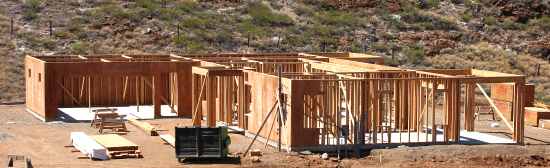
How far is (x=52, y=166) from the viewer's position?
23.4 metres

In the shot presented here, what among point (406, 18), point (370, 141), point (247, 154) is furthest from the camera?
point (406, 18)

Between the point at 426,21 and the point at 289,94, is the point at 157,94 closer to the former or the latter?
the point at 289,94

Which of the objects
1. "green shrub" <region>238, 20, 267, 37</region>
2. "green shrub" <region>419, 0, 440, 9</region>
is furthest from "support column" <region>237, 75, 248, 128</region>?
"green shrub" <region>419, 0, 440, 9</region>

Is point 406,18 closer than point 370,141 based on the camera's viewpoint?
No

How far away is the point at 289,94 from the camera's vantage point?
26.4m

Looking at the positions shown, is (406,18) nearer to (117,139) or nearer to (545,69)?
(545,69)

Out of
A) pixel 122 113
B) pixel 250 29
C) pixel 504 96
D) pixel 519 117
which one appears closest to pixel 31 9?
pixel 250 29

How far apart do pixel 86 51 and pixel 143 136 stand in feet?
70.5

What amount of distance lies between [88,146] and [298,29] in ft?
104

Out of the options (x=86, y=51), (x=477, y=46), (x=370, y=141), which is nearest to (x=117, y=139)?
(x=370, y=141)

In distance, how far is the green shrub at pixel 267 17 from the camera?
56.7m

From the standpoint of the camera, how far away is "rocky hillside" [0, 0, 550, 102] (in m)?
51.2

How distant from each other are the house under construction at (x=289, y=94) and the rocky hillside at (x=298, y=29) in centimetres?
1001

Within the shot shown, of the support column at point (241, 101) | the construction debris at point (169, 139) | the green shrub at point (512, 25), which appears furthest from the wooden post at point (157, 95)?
the green shrub at point (512, 25)
